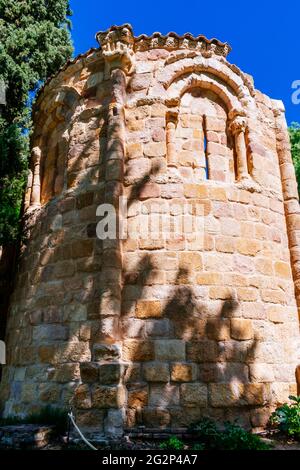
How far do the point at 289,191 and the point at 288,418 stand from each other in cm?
359

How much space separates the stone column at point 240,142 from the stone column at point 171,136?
3.25ft

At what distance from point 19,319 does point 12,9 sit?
690 centimetres

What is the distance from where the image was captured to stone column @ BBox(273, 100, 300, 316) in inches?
255

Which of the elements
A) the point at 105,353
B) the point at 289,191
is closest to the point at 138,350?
the point at 105,353

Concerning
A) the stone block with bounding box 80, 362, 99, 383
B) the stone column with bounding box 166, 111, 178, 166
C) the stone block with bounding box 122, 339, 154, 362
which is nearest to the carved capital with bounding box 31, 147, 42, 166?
the stone column with bounding box 166, 111, 178, 166

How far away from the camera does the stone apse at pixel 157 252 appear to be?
518cm

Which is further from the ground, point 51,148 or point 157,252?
point 51,148

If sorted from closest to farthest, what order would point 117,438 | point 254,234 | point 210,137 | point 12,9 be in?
point 117,438 → point 254,234 → point 210,137 → point 12,9

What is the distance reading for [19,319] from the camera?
6496mm

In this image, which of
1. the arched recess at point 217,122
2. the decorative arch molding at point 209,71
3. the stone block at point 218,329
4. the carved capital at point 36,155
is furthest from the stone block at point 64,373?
the decorative arch molding at point 209,71

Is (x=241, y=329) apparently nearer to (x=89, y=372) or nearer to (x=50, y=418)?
(x=89, y=372)

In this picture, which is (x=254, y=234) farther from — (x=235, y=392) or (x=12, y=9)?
A: (x=12, y=9)

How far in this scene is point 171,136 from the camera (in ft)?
20.9

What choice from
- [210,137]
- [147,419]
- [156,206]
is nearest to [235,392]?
[147,419]
